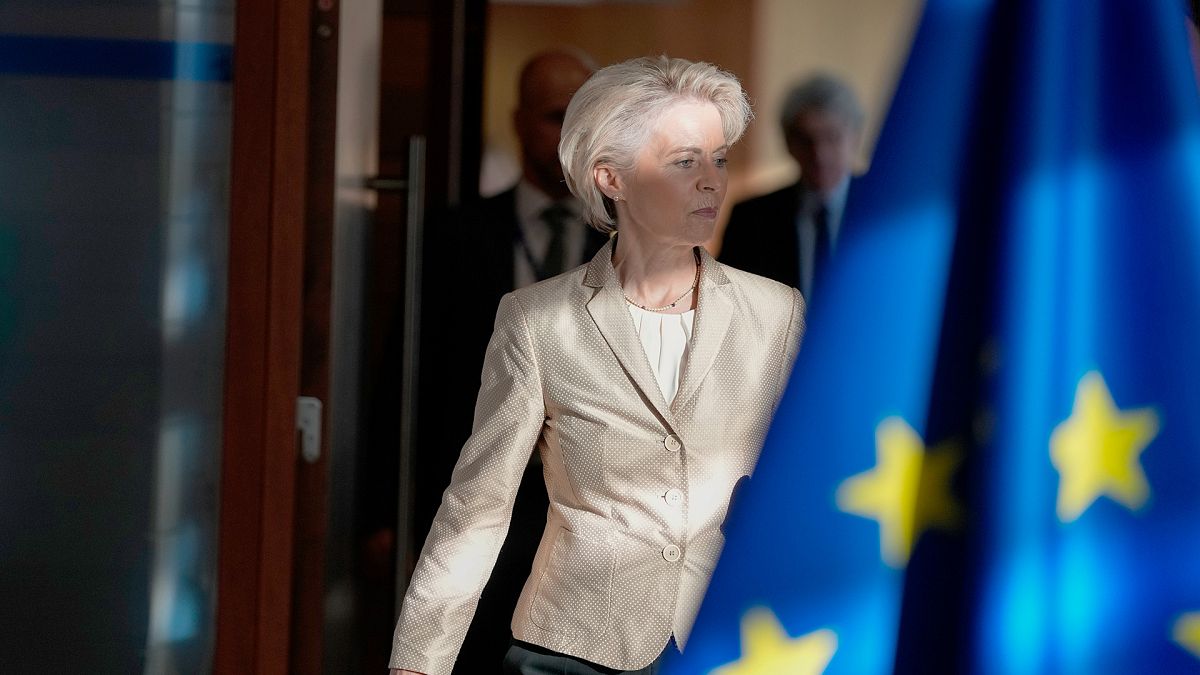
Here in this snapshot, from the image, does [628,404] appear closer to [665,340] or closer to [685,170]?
[665,340]

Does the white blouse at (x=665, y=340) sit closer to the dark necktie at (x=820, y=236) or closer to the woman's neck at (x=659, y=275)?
the woman's neck at (x=659, y=275)

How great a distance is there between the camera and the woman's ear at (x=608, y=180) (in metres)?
1.60

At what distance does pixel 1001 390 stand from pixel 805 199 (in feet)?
7.39

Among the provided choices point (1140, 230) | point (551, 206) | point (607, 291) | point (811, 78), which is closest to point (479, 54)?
point (551, 206)

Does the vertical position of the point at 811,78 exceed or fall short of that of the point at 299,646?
it exceeds it

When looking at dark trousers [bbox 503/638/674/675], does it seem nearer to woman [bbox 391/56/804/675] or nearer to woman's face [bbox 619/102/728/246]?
woman [bbox 391/56/804/675]

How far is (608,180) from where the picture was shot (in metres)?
1.60

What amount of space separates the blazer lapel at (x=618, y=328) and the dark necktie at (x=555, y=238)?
119cm

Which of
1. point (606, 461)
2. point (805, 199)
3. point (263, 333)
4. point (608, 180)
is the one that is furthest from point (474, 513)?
point (805, 199)

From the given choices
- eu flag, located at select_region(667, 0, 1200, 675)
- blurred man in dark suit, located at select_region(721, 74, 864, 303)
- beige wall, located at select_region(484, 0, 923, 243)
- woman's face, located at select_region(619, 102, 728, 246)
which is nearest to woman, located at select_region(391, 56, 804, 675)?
woman's face, located at select_region(619, 102, 728, 246)

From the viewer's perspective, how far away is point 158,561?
→ 252 cm

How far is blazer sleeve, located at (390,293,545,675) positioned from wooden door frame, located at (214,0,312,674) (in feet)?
3.00

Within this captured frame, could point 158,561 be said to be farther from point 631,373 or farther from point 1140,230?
point 1140,230

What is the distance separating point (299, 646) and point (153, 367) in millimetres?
577
